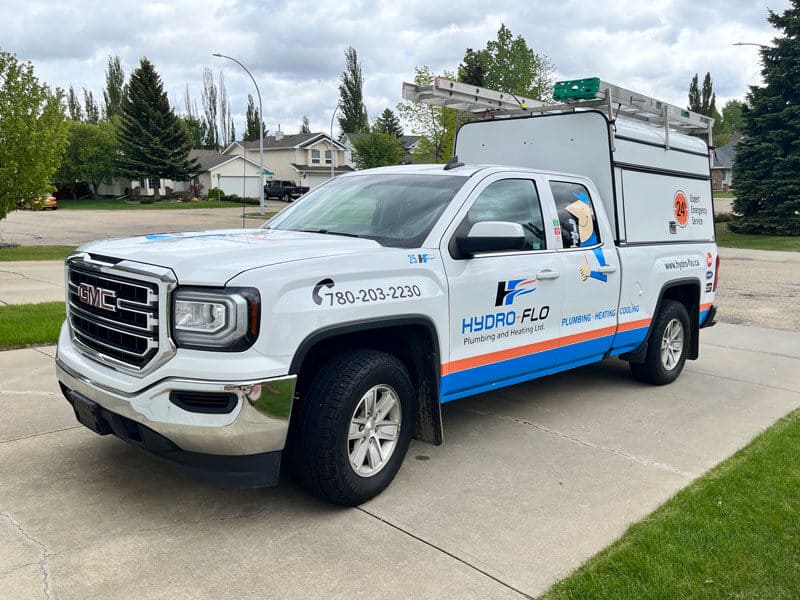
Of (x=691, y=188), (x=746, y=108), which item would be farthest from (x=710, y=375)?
(x=746, y=108)

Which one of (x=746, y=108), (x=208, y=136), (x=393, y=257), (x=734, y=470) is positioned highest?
(x=208, y=136)

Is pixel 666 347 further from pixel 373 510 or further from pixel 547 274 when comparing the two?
pixel 373 510

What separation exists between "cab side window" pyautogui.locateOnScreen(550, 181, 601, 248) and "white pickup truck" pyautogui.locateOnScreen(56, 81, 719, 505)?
0.02 metres

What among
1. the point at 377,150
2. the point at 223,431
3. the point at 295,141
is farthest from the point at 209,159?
the point at 223,431

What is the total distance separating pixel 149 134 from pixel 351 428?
55.2 m

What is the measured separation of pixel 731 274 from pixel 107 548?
672 inches

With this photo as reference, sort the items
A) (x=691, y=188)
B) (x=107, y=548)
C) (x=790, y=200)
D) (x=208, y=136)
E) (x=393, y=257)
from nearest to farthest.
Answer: (x=107, y=548)
(x=393, y=257)
(x=691, y=188)
(x=790, y=200)
(x=208, y=136)

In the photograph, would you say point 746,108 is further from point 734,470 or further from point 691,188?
point 734,470

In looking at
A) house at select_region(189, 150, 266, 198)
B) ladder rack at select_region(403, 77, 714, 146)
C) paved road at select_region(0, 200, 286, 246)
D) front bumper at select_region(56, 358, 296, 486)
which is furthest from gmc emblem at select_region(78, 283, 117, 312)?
house at select_region(189, 150, 266, 198)

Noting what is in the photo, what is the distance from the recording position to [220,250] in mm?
3631

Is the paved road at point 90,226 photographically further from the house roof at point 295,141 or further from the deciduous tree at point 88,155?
the house roof at point 295,141

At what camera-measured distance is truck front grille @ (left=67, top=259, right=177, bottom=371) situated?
3.42 meters

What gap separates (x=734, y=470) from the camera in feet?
14.9

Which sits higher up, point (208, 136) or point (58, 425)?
point (208, 136)
